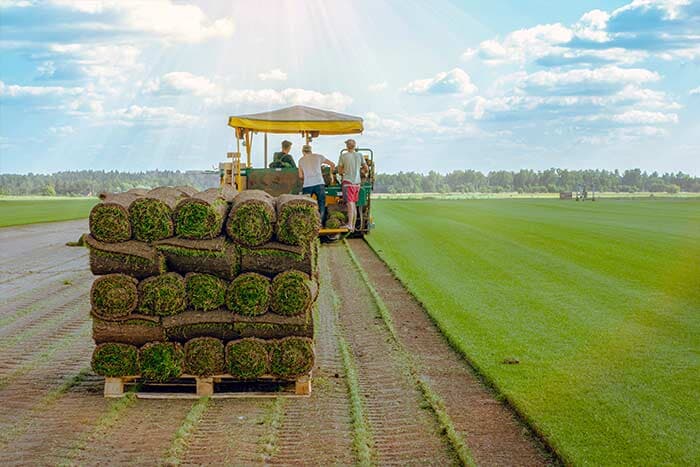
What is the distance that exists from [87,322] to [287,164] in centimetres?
1196

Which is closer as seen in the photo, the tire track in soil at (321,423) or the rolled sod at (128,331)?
the tire track in soil at (321,423)

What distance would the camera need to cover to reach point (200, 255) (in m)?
9.20

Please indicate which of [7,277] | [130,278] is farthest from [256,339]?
[7,277]

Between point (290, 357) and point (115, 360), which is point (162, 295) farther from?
point (290, 357)

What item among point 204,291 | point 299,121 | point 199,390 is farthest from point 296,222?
point 299,121

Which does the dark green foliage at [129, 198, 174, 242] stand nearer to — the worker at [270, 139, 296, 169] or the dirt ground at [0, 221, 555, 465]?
the dirt ground at [0, 221, 555, 465]

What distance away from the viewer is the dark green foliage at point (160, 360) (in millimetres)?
9133

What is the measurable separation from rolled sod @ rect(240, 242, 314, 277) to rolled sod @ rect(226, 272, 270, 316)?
0.18 metres

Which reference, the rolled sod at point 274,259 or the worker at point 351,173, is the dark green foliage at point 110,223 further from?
the worker at point 351,173

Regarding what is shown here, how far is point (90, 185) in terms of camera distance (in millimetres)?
181250

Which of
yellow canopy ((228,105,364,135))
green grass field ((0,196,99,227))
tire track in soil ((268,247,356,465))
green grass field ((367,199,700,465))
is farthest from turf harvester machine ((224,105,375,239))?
green grass field ((0,196,99,227))

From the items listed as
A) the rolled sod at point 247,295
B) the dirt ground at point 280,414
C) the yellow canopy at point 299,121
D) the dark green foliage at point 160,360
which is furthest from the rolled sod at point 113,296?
the yellow canopy at point 299,121

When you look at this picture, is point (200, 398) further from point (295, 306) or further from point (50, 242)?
point (50, 242)

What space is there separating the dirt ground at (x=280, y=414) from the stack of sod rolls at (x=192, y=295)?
1.43 ft
